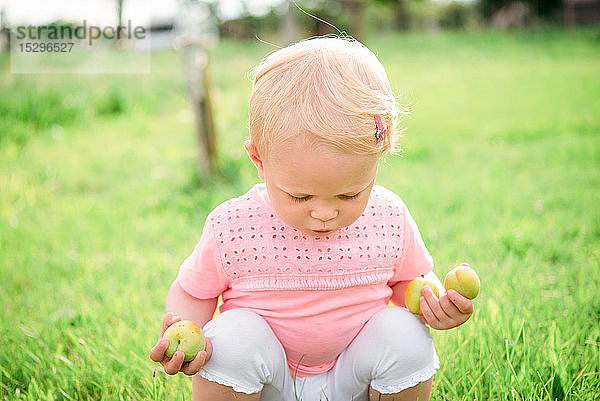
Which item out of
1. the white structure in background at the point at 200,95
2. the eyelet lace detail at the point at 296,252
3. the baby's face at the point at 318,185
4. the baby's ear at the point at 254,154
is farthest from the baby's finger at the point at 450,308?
the white structure in background at the point at 200,95

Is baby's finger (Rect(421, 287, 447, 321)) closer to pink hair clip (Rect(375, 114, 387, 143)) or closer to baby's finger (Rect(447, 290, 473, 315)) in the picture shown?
baby's finger (Rect(447, 290, 473, 315))

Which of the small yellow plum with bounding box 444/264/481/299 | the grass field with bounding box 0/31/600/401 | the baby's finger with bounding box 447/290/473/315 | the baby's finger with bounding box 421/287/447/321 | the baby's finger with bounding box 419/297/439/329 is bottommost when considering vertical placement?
the grass field with bounding box 0/31/600/401

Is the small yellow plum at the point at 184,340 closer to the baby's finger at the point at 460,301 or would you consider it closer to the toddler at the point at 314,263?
the toddler at the point at 314,263

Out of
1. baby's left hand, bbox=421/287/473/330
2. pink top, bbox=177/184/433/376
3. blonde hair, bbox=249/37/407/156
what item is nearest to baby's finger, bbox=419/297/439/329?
baby's left hand, bbox=421/287/473/330

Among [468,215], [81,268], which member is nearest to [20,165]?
[81,268]

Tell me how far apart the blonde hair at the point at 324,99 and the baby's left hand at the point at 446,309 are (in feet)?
1.29

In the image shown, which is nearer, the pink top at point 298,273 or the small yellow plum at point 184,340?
the small yellow plum at point 184,340

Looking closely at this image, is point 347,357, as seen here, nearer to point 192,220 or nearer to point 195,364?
point 195,364

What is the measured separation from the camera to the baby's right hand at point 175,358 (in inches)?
55.1

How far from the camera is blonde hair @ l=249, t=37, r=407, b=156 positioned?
4.54 feet

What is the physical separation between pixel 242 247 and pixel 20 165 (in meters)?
4.08

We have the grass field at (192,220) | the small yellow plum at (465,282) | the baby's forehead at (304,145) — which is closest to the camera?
the baby's forehead at (304,145)

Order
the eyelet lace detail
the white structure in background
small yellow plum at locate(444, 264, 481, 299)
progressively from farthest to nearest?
the white structure in background, the eyelet lace detail, small yellow plum at locate(444, 264, 481, 299)

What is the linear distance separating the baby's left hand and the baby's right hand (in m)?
0.56
